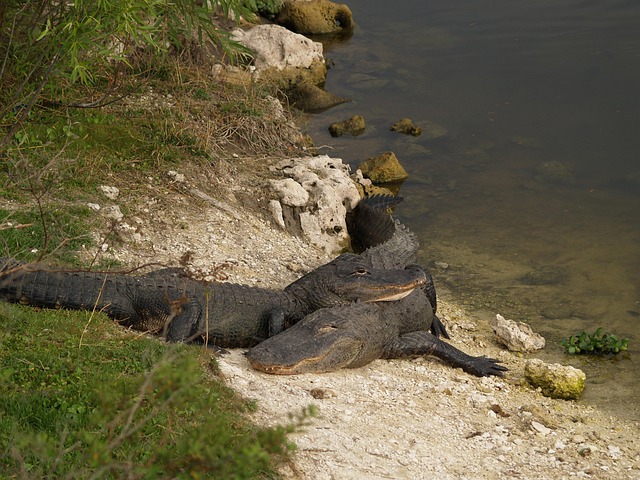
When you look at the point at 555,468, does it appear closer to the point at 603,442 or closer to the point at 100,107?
the point at 603,442

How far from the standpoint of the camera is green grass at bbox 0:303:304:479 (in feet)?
9.94

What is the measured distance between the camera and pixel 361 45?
1667 cm

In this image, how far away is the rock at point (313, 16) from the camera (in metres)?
16.6

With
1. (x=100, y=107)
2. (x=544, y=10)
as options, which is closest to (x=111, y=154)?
(x=100, y=107)

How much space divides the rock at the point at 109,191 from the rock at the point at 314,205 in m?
1.75

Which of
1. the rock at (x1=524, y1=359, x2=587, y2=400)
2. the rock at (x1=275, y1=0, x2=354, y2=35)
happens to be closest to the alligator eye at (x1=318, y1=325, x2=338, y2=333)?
the rock at (x1=524, y1=359, x2=587, y2=400)

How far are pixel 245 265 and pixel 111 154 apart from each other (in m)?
2.05

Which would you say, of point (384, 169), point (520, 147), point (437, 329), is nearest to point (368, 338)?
point (437, 329)

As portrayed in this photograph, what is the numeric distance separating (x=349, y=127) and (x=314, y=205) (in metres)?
3.87

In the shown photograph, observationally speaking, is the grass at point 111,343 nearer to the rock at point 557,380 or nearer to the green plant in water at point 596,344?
the rock at point 557,380

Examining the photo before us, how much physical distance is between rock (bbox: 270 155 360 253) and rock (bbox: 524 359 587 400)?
309 centimetres

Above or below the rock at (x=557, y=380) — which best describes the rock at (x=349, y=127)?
below

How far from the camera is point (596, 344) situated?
8.18m

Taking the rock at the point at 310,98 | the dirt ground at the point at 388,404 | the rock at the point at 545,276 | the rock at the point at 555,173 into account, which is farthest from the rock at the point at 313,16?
the rock at the point at 545,276
